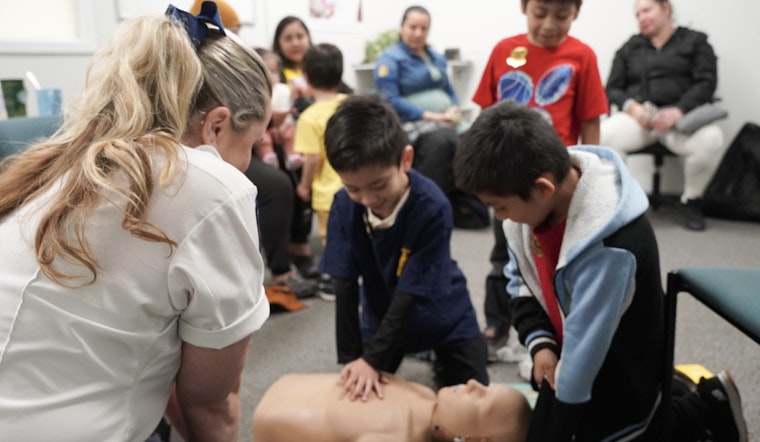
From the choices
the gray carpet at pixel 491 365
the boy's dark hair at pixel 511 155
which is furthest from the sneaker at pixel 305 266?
the boy's dark hair at pixel 511 155

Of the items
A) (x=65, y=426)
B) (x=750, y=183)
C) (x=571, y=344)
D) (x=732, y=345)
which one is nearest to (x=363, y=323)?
(x=571, y=344)

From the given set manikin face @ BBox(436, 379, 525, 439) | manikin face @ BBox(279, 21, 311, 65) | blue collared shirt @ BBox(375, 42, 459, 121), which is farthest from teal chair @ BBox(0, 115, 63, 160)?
blue collared shirt @ BBox(375, 42, 459, 121)

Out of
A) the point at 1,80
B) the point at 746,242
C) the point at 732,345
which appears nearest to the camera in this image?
the point at 732,345

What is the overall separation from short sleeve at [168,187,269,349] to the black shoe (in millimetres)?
2914

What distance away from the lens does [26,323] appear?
0.68 meters

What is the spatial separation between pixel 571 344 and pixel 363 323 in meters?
0.64

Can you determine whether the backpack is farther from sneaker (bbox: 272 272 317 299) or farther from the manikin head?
the manikin head

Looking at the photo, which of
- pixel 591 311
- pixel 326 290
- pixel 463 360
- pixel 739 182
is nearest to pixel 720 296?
pixel 591 311

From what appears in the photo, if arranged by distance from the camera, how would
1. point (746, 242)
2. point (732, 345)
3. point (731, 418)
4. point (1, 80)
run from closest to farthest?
point (731, 418), point (732, 345), point (1, 80), point (746, 242)

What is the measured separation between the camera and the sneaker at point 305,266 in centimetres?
256

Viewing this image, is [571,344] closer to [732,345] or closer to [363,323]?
[363,323]

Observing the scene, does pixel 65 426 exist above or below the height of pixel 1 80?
below

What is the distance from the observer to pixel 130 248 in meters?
0.69

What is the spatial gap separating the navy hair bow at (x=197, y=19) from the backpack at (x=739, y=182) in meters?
3.16
